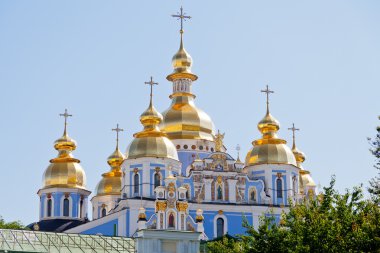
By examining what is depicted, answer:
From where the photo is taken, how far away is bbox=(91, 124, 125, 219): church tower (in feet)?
238

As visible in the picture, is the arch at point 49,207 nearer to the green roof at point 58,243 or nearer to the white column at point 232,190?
the white column at point 232,190

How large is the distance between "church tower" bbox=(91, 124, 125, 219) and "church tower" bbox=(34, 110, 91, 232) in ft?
3.10

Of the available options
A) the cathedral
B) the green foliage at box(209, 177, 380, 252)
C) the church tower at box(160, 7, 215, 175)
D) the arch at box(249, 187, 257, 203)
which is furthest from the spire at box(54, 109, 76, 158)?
the green foliage at box(209, 177, 380, 252)

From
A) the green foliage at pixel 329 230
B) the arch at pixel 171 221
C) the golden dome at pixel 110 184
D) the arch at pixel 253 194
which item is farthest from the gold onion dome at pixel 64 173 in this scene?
the green foliage at pixel 329 230

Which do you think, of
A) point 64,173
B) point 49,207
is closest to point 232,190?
point 64,173

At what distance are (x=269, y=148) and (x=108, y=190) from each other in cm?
1328

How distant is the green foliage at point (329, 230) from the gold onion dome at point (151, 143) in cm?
2416

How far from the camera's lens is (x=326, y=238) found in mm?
36406

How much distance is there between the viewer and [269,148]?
66.4 metres

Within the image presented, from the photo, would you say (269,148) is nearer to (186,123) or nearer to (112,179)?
(186,123)

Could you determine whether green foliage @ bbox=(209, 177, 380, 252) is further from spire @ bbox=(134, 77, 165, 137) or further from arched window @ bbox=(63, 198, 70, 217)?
arched window @ bbox=(63, 198, 70, 217)

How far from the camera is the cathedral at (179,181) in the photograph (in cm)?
6156

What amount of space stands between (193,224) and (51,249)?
12723 millimetres

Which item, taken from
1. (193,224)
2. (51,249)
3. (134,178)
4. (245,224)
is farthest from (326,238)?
(134,178)
